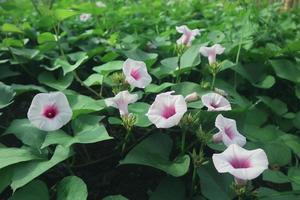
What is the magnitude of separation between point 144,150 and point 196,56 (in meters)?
0.63

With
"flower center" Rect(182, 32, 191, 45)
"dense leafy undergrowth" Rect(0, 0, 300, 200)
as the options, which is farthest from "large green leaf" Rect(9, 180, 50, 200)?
"flower center" Rect(182, 32, 191, 45)

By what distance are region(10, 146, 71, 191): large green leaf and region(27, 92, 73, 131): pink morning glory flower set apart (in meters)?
0.08

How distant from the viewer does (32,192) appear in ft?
3.39

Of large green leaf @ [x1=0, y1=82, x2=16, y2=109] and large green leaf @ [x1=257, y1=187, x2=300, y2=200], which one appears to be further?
large green leaf @ [x1=0, y1=82, x2=16, y2=109]

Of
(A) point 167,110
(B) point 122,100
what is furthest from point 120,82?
(A) point 167,110

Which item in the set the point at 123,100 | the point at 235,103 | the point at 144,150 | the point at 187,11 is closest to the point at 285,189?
the point at 235,103

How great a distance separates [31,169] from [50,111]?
0.55 feet

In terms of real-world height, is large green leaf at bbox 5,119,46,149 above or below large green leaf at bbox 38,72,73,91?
above

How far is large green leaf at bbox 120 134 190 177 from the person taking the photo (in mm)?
1070

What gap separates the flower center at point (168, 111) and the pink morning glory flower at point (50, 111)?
0.86ft

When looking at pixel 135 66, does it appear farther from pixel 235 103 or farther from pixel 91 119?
pixel 235 103

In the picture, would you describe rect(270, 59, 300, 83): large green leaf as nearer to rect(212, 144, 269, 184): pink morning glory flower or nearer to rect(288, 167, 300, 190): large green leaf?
rect(288, 167, 300, 190): large green leaf

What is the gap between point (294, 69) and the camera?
1.75m

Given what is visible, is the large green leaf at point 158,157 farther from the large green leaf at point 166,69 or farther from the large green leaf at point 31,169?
the large green leaf at point 166,69
